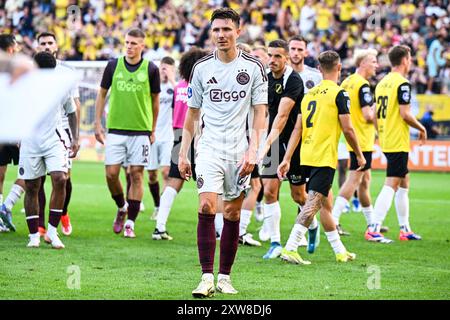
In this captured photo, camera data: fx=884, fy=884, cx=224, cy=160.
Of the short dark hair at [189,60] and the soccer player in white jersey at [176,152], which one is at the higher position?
the short dark hair at [189,60]

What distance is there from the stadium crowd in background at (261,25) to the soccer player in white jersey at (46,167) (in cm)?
1309

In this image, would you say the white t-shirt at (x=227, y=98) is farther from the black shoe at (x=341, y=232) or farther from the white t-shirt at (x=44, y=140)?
the black shoe at (x=341, y=232)

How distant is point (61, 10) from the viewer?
108ft

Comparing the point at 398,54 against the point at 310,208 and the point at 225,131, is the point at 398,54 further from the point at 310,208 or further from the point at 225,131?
the point at 225,131

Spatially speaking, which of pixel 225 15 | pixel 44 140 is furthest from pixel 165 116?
pixel 225 15

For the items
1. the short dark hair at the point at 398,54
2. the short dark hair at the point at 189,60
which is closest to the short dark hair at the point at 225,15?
the short dark hair at the point at 189,60

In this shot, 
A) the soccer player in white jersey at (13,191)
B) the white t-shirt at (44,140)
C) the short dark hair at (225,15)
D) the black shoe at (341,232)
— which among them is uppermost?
the short dark hair at (225,15)

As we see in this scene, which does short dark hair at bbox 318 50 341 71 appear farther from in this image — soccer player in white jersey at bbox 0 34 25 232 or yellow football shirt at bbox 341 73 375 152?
soccer player in white jersey at bbox 0 34 25 232

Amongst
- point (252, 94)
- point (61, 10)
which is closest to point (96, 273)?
point (252, 94)

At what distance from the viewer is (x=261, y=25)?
2864 cm

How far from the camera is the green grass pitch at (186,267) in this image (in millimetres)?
7754

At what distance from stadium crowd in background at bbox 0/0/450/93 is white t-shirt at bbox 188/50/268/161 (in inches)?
592
